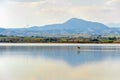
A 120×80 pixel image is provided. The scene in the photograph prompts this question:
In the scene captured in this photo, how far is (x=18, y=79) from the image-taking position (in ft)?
45.6

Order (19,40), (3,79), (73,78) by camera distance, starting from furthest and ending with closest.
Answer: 1. (19,40)
2. (73,78)
3. (3,79)

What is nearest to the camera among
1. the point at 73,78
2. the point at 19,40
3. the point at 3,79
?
the point at 3,79

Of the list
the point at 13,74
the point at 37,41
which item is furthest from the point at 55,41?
the point at 13,74

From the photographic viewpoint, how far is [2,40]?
82.9 m

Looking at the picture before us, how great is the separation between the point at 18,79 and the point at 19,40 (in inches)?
2572

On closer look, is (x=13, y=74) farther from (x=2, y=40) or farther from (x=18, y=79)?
(x=2, y=40)

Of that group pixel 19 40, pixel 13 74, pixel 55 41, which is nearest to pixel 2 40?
pixel 19 40

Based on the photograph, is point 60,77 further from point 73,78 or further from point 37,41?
point 37,41

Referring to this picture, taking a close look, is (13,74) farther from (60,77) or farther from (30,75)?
(60,77)

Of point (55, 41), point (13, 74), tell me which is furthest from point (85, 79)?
point (55, 41)

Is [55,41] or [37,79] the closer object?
[37,79]

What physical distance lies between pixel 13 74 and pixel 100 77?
13.1 ft

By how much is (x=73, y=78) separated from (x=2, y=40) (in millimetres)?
69884

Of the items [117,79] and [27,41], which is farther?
[27,41]
